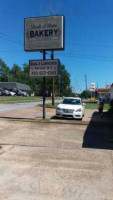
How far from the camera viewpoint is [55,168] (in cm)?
588

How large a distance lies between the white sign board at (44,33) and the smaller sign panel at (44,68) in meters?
0.81

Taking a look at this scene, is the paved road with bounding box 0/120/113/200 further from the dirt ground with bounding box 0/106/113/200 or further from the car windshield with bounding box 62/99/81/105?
the car windshield with bounding box 62/99/81/105

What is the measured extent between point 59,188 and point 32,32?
1228 centimetres

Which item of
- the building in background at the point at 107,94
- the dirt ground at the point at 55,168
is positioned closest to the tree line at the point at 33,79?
the building in background at the point at 107,94

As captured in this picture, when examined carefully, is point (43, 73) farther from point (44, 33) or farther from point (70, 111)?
point (70, 111)

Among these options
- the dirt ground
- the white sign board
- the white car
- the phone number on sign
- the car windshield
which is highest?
the white sign board

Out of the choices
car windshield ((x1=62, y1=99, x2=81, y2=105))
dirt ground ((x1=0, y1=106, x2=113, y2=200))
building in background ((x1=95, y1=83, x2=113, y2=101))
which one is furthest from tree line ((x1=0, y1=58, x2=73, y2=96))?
dirt ground ((x1=0, y1=106, x2=113, y2=200))

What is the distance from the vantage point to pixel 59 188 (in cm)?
468

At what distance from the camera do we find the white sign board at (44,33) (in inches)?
593

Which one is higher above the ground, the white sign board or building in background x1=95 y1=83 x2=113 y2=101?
the white sign board

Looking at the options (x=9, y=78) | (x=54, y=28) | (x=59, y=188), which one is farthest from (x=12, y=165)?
(x=9, y=78)

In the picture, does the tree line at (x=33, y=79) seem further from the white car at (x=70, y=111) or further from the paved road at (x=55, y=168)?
the paved road at (x=55, y=168)

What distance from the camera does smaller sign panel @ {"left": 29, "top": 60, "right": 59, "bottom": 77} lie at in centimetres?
1540

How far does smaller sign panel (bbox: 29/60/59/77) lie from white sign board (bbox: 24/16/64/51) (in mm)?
806
